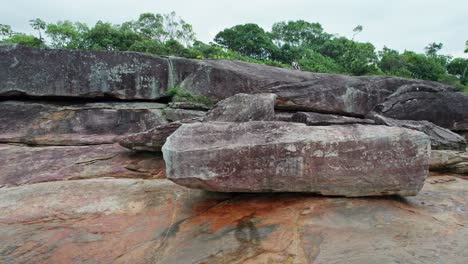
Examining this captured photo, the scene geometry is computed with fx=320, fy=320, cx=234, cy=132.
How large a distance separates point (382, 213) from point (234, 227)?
1724mm

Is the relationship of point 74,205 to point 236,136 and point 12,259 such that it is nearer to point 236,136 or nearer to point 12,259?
point 12,259

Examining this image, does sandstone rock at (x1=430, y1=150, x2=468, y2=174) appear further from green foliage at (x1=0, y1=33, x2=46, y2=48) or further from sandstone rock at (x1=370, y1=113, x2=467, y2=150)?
green foliage at (x1=0, y1=33, x2=46, y2=48)

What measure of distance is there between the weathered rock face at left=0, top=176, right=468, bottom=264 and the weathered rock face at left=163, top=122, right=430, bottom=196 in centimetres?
26

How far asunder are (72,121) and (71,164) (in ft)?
5.19

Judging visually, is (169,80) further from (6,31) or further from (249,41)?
(249,41)

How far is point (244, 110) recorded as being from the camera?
525 centimetres

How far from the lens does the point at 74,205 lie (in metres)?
4.04

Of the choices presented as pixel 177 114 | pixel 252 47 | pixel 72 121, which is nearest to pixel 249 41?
pixel 252 47

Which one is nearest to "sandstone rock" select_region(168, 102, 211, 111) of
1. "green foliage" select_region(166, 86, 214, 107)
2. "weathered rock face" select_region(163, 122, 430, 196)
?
"green foliage" select_region(166, 86, 214, 107)

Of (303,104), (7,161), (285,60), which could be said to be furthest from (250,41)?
(7,161)

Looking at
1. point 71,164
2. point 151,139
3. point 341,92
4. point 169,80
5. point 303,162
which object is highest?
point 169,80

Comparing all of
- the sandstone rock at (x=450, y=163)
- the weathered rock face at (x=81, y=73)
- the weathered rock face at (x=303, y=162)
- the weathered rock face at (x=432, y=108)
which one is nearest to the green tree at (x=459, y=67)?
the weathered rock face at (x=432, y=108)

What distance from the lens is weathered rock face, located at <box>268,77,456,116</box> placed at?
6996 millimetres

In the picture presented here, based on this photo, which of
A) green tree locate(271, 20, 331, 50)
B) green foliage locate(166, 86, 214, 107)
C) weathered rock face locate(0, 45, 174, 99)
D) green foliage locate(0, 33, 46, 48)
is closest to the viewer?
weathered rock face locate(0, 45, 174, 99)
